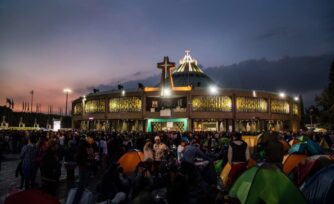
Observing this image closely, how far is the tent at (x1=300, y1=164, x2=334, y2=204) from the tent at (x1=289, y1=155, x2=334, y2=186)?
1967 mm

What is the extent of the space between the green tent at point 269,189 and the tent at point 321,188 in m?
0.61

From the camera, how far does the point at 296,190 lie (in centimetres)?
686

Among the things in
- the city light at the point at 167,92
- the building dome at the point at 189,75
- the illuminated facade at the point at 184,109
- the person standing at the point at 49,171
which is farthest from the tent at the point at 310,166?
the building dome at the point at 189,75

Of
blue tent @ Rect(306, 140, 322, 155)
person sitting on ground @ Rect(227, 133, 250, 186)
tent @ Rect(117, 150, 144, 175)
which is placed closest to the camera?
person sitting on ground @ Rect(227, 133, 250, 186)

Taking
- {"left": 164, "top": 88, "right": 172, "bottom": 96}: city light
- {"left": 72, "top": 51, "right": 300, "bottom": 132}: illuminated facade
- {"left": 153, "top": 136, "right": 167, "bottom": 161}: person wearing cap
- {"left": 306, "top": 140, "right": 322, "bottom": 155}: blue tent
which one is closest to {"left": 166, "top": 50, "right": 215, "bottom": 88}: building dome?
{"left": 72, "top": 51, "right": 300, "bottom": 132}: illuminated facade

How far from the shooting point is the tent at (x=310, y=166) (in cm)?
927

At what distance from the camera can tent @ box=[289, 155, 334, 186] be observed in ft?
30.4

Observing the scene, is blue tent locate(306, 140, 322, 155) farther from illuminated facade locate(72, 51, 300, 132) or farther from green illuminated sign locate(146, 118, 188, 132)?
green illuminated sign locate(146, 118, 188, 132)

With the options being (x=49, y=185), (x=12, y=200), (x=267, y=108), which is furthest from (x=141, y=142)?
(x=267, y=108)

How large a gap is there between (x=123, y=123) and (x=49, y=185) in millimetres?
54815

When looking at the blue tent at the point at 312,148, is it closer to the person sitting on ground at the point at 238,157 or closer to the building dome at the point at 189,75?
the person sitting on ground at the point at 238,157

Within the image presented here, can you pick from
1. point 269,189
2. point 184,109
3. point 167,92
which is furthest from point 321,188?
point 184,109

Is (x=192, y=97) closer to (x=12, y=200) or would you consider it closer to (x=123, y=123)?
(x=123, y=123)

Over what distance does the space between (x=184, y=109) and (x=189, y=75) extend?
2397 cm
